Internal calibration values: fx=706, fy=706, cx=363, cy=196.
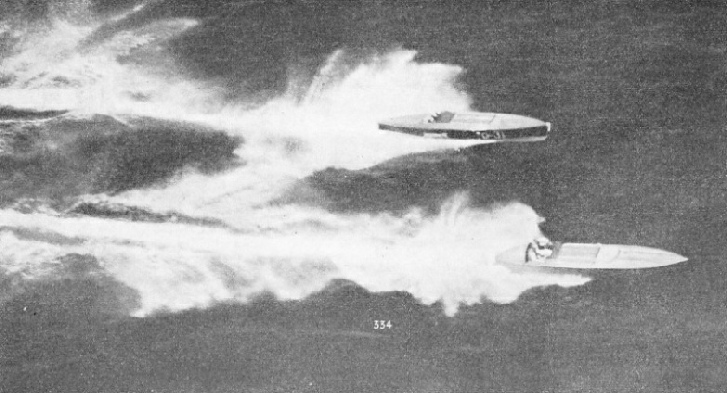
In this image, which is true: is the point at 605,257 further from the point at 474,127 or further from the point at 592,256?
the point at 474,127

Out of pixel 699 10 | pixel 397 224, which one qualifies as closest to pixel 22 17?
pixel 397 224

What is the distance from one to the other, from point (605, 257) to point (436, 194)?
115 centimetres

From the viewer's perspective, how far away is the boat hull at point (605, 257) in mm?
4508

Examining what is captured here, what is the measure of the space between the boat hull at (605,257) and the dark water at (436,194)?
0.06 m

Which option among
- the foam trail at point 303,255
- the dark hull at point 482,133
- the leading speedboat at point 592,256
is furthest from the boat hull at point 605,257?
the dark hull at point 482,133

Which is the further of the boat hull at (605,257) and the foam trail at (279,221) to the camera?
the foam trail at (279,221)

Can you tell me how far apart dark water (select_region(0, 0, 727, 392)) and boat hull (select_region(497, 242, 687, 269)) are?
63mm

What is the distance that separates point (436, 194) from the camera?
4.65 meters

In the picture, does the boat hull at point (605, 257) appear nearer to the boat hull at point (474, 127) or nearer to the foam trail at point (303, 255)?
the foam trail at point (303, 255)

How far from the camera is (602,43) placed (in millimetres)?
4602

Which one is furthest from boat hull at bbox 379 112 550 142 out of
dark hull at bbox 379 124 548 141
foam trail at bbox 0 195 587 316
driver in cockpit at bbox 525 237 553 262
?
driver in cockpit at bbox 525 237 553 262

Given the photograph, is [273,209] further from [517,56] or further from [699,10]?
[699,10]

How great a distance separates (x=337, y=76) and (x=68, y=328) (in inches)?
99.0

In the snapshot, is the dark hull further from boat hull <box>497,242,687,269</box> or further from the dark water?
boat hull <box>497,242,687,269</box>
